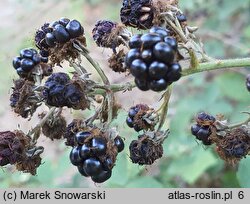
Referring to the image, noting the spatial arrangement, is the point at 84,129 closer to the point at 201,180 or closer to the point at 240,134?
the point at 240,134

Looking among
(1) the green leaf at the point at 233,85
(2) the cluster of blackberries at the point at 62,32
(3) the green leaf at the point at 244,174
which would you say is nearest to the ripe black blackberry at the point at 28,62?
(2) the cluster of blackberries at the point at 62,32

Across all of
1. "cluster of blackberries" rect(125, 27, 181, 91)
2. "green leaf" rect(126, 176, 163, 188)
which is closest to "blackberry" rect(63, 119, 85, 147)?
"cluster of blackberries" rect(125, 27, 181, 91)

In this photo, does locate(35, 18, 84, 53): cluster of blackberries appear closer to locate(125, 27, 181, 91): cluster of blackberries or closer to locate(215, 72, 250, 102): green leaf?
locate(125, 27, 181, 91): cluster of blackberries

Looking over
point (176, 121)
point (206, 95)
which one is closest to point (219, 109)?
point (206, 95)

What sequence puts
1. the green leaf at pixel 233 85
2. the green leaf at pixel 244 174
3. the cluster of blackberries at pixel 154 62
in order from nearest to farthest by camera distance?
the cluster of blackberries at pixel 154 62
the green leaf at pixel 244 174
the green leaf at pixel 233 85

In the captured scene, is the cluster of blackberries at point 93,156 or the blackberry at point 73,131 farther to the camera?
the blackberry at point 73,131

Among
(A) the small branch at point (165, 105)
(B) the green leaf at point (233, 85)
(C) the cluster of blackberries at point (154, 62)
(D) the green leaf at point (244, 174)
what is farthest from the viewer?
(B) the green leaf at point (233, 85)

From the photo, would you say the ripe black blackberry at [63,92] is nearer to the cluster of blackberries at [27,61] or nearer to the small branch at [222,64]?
the cluster of blackberries at [27,61]
